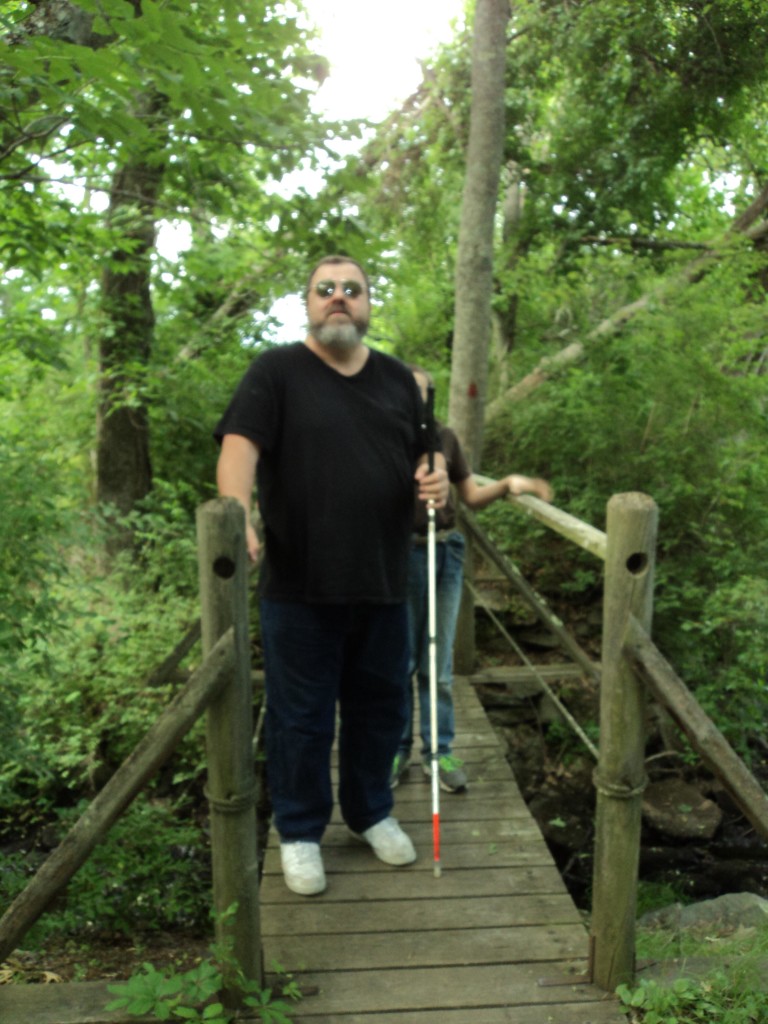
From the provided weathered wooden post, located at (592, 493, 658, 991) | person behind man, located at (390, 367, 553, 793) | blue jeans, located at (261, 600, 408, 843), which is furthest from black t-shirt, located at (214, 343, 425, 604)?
weathered wooden post, located at (592, 493, 658, 991)

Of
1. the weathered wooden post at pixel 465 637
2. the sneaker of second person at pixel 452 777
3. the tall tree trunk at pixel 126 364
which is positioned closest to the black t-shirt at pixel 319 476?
the sneaker of second person at pixel 452 777

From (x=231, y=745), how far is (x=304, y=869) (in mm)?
895

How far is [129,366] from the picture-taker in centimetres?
725

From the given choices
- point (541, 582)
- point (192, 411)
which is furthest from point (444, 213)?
point (541, 582)

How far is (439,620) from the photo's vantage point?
149 inches

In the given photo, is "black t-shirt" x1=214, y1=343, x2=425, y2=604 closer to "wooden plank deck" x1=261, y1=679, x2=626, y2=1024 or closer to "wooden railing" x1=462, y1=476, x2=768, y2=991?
"wooden railing" x1=462, y1=476, x2=768, y2=991

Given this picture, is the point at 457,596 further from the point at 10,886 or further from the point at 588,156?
the point at 588,156

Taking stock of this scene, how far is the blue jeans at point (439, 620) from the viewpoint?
3.71 metres

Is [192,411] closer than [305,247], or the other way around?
[305,247]

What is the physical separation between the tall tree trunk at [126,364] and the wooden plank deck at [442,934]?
4581 millimetres

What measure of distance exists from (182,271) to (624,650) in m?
5.75

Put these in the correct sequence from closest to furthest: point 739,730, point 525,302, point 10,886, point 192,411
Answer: point 10,886 → point 739,730 → point 192,411 → point 525,302

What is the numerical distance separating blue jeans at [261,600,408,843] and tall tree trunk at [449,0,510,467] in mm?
4403

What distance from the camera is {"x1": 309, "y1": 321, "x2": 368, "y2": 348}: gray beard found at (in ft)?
9.22
